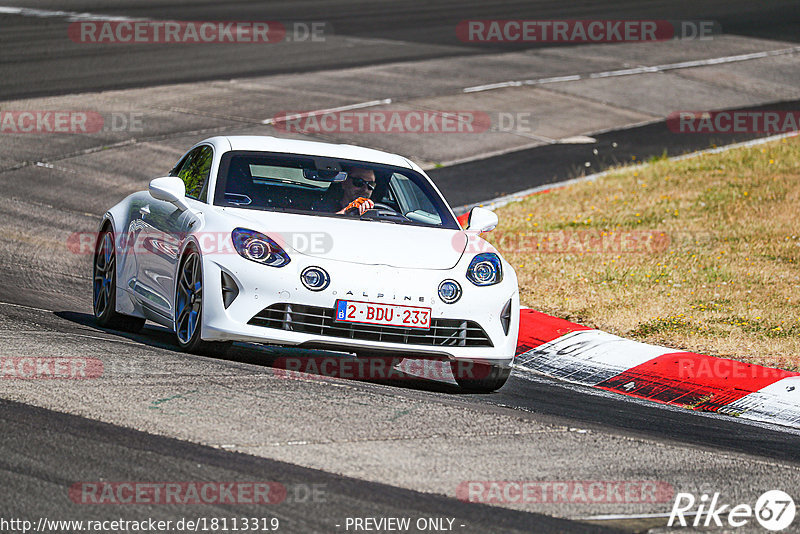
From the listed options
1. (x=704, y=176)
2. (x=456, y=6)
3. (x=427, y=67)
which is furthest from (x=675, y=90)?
(x=456, y=6)

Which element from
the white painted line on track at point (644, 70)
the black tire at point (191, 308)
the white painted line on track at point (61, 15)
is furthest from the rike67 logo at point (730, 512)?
the white painted line on track at point (61, 15)

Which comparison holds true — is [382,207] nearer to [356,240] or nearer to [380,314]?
[356,240]

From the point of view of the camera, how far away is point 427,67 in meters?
24.2

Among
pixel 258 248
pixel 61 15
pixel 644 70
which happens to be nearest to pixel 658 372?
pixel 258 248

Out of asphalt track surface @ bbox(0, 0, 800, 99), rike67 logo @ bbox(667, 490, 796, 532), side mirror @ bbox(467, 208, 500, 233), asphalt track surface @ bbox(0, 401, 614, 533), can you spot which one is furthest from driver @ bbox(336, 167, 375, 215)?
asphalt track surface @ bbox(0, 0, 800, 99)

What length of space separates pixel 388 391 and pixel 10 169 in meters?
9.84

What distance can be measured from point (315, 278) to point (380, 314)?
1.44ft

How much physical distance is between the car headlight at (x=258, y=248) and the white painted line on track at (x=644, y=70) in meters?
15.0

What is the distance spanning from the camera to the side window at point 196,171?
8.54 m

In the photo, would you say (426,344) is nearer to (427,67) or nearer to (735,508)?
(735,508)

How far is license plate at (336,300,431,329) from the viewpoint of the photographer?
731cm

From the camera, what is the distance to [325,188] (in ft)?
28.6

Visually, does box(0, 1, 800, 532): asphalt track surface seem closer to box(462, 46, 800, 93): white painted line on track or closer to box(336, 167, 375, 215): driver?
box(336, 167, 375, 215): driver

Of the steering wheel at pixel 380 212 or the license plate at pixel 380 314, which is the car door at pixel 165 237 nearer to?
the steering wheel at pixel 380 212
